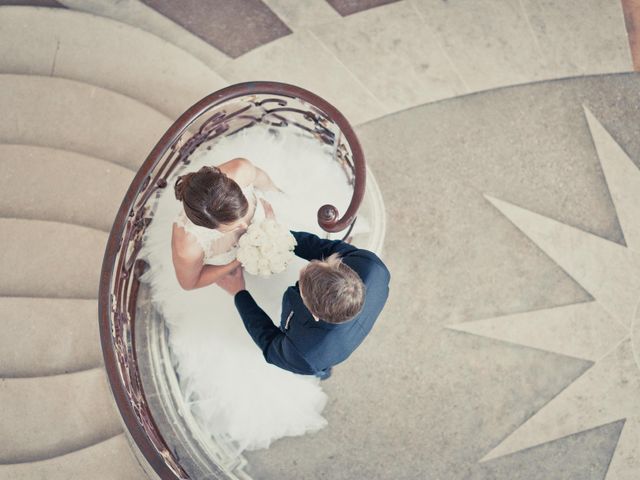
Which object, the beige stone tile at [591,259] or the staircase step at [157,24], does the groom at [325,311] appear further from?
the staircase step at [157,24]

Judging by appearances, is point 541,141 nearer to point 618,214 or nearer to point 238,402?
point 618,214

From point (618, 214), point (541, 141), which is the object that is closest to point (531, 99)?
point (541, 141)

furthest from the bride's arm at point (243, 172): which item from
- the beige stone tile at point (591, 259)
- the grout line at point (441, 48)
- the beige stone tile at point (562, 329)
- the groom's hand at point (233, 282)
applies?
the grout line at point (441, 48)

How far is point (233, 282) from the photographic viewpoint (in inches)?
141

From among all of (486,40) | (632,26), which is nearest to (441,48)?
(486,40)

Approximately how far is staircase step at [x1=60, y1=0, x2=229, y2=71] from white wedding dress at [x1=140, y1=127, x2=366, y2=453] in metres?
1.41

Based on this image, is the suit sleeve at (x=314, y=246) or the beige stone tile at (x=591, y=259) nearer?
the suit sleeve at (x=314, y=246)

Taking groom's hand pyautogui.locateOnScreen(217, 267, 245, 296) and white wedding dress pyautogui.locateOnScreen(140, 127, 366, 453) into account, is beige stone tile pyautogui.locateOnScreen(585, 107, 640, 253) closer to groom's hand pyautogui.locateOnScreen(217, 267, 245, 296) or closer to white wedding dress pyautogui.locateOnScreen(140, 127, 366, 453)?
white wedding dress pyautogui.locateOnScreen(140, 127, 366, 453)

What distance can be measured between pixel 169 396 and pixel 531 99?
393cm

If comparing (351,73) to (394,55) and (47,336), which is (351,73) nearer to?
(394,55)

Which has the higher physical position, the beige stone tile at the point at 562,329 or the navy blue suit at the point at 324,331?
the navy blue suit at the point at 324,331

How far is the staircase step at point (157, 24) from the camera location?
527 centimetres

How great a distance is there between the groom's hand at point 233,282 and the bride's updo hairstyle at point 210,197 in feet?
2.09

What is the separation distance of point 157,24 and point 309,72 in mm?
1377
